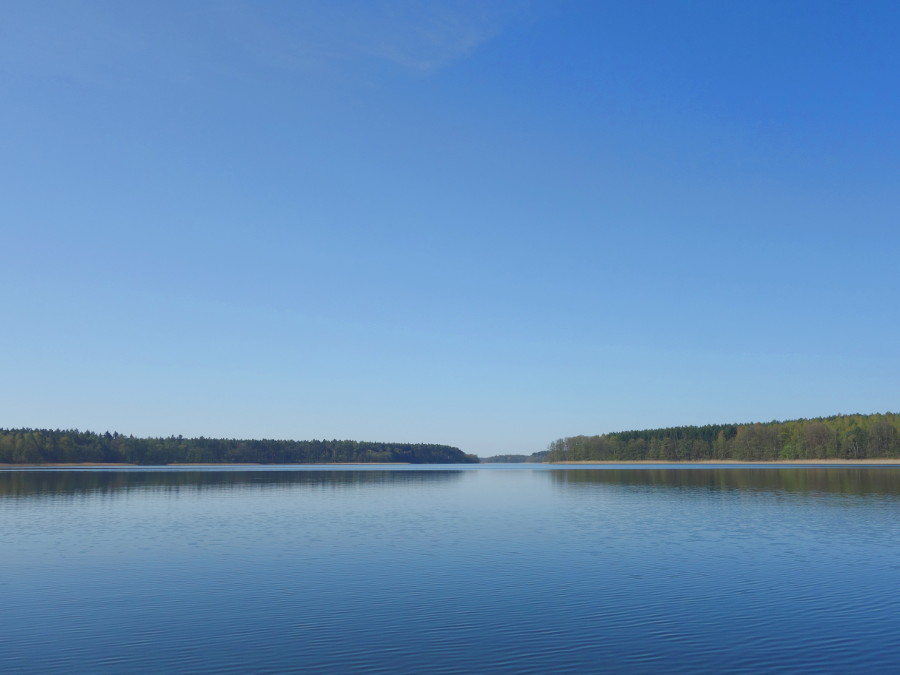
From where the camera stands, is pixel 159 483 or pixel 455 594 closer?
pixel 455 594

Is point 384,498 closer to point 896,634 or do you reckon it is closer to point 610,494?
point 610,494

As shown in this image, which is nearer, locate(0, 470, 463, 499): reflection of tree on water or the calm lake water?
the calm lake water

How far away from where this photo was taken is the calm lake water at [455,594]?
1905cm

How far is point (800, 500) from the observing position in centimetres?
6588

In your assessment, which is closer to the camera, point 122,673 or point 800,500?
point 122,673

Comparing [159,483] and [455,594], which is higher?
[455,594]

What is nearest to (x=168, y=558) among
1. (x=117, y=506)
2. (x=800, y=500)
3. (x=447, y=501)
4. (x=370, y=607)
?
(x=370, y=607)

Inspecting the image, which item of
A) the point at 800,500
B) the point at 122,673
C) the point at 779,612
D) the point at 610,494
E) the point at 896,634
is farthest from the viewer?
the point at 610,494

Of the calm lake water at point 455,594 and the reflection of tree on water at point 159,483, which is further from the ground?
the calm lake water at point 455,594

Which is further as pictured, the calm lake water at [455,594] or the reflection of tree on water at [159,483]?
the reflection of tree on water at [159,483]

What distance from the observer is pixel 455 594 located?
26875mm

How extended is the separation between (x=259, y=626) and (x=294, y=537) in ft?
71.6

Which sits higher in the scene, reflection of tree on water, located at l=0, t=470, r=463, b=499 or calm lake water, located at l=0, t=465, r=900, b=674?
calm lake water, located at l=0, t=465, r=900, b=674

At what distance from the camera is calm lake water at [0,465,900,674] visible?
1905 cm
